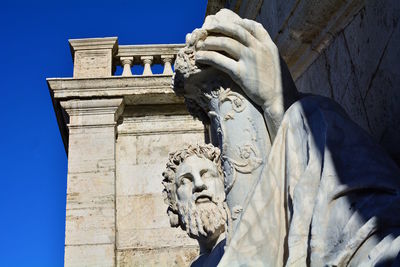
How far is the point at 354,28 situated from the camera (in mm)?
3377

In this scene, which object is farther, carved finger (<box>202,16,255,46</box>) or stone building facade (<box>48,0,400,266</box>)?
stone building facade (<box>48,0,400,266</box>)

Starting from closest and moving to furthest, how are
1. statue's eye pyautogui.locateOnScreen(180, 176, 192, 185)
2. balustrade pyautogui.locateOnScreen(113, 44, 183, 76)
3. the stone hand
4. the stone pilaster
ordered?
the stone hand, statue's eye pyautogui.locateOnScreen(180, 176, 192, 185), the stone pilaster, balustrade pyautogui.locateOnScreen(113, 44, 183, 76)

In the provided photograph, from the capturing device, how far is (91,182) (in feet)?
22.6

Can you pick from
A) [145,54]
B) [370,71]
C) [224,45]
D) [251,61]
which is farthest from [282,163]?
[145,54]

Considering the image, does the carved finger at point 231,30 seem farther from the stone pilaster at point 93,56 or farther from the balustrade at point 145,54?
the balustrade at point 145,54

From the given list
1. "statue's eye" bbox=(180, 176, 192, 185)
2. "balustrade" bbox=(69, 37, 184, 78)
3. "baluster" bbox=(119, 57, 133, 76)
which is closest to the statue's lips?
"statue's eye" bbox=(180, 176, 192, 185)

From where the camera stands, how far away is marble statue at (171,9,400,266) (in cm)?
194

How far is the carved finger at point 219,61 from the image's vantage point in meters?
2.79

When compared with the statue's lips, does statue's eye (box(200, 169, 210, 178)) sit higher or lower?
higher

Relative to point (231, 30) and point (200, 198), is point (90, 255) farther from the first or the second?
point (231, 30)

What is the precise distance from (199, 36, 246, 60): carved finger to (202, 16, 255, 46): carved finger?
22mm

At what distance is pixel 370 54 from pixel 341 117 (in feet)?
3.01

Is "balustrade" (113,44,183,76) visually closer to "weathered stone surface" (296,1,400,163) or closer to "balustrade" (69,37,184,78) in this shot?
"balustrade" (69,37,184,78)

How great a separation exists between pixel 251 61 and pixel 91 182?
441 centimetres
